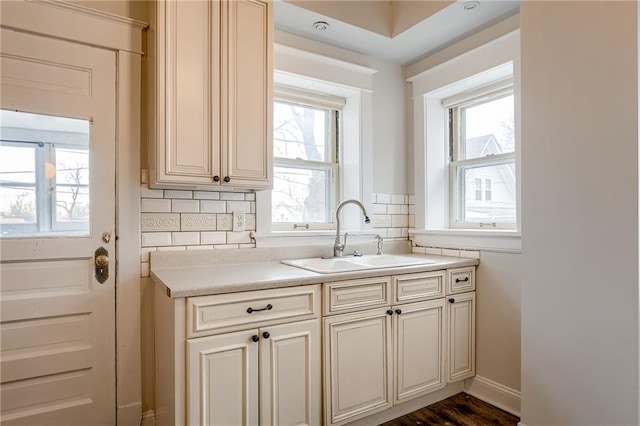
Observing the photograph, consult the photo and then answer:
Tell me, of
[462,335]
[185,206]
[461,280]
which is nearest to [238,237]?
[185,206]

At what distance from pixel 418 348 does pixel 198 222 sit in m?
1.44

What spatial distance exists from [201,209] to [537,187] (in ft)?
5.74

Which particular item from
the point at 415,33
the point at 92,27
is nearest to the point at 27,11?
the point at 92,27

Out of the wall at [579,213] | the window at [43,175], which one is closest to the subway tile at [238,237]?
the window at [43,175]

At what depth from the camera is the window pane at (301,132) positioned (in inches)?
104

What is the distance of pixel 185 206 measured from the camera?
2.14 metres

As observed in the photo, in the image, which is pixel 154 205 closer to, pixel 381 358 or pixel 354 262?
pixel 354 262

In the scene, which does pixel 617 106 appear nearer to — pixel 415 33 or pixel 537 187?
pixel 537 187

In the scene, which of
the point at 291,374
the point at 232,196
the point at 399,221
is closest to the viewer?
the point at 291,374

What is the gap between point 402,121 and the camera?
3.01 meters

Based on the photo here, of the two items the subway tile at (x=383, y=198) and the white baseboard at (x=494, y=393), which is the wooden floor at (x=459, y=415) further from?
the subway tile at (x=383, y=198)

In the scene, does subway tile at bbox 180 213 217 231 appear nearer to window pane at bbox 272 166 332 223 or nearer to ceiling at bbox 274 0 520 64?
window pane at bbox 272 166 332 223

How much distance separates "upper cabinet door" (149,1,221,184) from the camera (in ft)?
5.91

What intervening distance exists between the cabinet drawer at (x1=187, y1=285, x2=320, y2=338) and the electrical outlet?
2.25ft
